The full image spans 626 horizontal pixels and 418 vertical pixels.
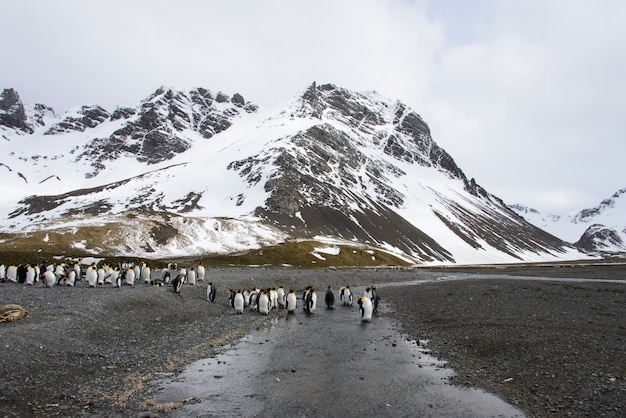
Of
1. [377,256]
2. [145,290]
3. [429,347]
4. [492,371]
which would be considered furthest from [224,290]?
[377,256]

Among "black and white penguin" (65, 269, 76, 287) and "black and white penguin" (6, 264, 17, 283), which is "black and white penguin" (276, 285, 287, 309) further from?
"black and white penguin" (6, 264, 17, 283)

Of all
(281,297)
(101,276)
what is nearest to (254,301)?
(281,297)

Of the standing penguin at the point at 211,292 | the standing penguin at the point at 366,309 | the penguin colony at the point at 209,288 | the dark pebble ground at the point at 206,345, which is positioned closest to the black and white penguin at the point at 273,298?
the penguin colony at the point at 209,288

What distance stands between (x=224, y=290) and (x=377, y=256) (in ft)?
246

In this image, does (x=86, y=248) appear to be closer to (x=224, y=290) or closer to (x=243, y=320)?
(x=224, y=290)

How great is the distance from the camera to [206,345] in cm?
2181

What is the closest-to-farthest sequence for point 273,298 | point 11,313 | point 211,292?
point 11,313 → point 273,298 → point 211,292

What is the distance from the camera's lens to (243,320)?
30.1 metres

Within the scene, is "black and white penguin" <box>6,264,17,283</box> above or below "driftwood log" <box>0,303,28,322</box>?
below

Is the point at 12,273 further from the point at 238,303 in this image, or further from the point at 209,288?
the point at 238,303

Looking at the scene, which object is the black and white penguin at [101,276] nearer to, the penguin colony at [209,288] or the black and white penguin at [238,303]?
the penguin colony at [209,288]

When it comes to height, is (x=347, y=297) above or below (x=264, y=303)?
below

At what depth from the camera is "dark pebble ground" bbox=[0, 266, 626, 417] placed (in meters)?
13.2

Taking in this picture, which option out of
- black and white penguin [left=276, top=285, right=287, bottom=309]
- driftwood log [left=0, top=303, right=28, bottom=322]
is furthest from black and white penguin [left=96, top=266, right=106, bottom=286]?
driftwood log [left=0, top=303, right=28, bottom=322]
